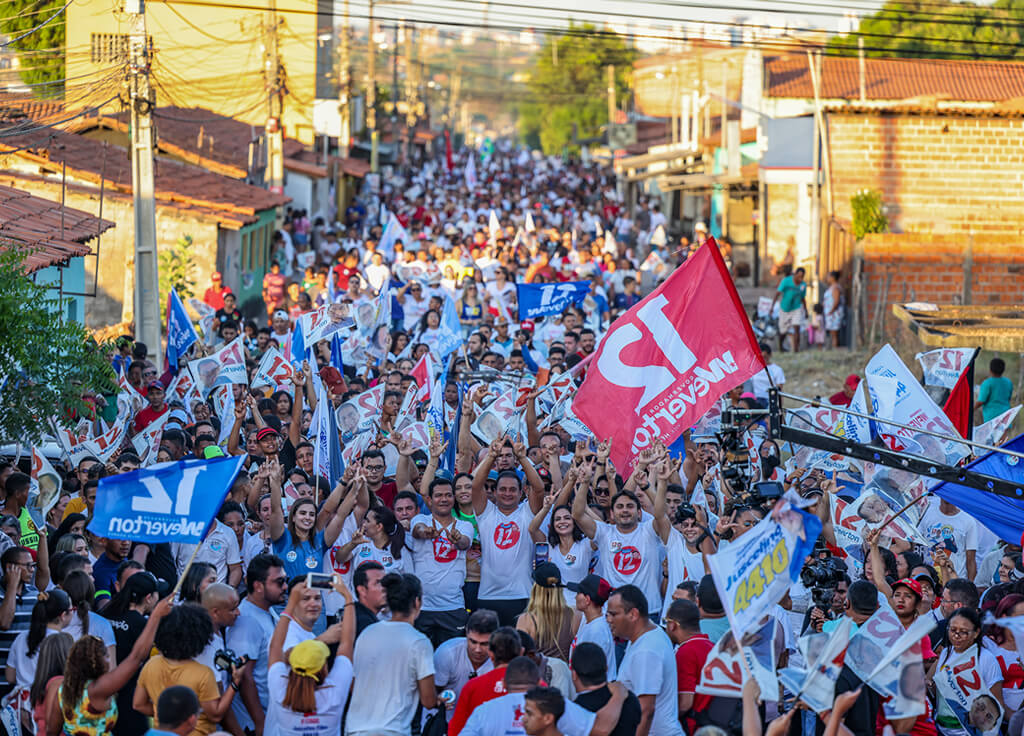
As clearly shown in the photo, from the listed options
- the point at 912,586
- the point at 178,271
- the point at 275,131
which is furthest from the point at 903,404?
the point at 275,131

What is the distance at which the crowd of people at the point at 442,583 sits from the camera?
6.41 m

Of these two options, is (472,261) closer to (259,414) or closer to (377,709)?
(259,414)

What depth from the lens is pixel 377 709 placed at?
663 centimetres

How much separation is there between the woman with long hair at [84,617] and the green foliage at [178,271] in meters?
16.1

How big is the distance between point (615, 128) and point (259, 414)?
1950 inches

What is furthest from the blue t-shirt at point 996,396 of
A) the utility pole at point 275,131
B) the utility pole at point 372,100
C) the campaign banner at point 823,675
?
the utility pole at point 372,100

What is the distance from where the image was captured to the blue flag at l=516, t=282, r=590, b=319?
17266 mm

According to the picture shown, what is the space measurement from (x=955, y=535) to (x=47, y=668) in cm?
628

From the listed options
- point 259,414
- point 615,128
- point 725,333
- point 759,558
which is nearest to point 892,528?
point 725,333

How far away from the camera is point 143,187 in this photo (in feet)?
60.1

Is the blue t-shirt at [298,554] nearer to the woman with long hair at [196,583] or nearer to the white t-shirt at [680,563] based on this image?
the woman with long hair at [196,583]

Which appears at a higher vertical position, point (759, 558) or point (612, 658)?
point (759, 558)

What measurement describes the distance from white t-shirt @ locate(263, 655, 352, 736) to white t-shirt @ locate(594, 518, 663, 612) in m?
2.78

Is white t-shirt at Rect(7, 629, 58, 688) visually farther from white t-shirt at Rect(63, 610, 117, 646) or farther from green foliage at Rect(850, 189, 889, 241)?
green foliage at Rect(850, 189, 889, 241)
